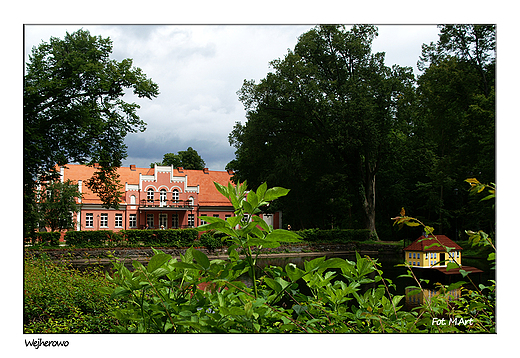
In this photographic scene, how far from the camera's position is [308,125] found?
19266mm

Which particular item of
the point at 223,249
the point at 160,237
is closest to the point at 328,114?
the point at 223,249

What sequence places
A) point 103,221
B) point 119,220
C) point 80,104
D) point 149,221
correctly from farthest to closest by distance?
point 149,221, point 119,220, point 103,221, point 80,104

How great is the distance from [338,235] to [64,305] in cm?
1729

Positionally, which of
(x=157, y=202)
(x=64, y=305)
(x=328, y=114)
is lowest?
(x=64, y=305)

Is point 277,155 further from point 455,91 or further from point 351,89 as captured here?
point 455,91

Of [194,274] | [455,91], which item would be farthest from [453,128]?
[194,274]

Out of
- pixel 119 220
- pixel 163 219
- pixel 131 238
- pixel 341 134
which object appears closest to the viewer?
pixel 131 238

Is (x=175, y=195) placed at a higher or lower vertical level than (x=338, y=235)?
higher

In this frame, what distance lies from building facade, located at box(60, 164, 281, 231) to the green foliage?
12055mm

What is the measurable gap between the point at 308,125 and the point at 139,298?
18.7 m

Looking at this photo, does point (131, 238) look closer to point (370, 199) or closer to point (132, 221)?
point (132, 221)

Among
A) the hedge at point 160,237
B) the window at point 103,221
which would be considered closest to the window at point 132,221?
the window at point 103,221

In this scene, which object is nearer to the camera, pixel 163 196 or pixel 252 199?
pixel 252 199

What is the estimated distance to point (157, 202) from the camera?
22734 mm
